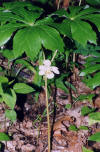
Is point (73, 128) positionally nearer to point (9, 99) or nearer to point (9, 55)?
point (9, 99)

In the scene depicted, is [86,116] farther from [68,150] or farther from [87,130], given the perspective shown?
[68,150]

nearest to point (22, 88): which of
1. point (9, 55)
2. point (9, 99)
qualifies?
point (9, 99)

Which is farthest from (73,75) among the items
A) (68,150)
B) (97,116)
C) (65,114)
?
(97,116)

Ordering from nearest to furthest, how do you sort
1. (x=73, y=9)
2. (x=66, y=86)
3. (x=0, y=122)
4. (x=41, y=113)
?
1. (x=73, y=9)
2. (x=0, y=122)
3. (x=41, y=113)
4. (x=66, y=86)

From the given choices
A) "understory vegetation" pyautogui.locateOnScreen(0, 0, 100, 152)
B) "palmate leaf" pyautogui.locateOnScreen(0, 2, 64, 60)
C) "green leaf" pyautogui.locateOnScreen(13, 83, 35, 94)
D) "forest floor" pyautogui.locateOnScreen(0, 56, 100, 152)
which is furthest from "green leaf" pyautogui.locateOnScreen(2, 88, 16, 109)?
"palmate leaf" pyautogui.locateOnScreen(0, 2, 64, 60)

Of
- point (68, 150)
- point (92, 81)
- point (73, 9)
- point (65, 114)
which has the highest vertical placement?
point (73, 9)

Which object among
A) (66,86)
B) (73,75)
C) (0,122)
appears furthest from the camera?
(73,75)

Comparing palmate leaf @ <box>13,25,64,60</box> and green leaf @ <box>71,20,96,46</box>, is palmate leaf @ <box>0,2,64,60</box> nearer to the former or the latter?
palmate leaf @ <box>13,25,64,60</box>

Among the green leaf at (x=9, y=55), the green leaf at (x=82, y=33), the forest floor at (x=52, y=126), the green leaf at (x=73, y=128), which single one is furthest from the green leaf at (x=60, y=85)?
the green leaf at (x=82, y=33)

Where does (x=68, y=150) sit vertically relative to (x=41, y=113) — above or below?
below
